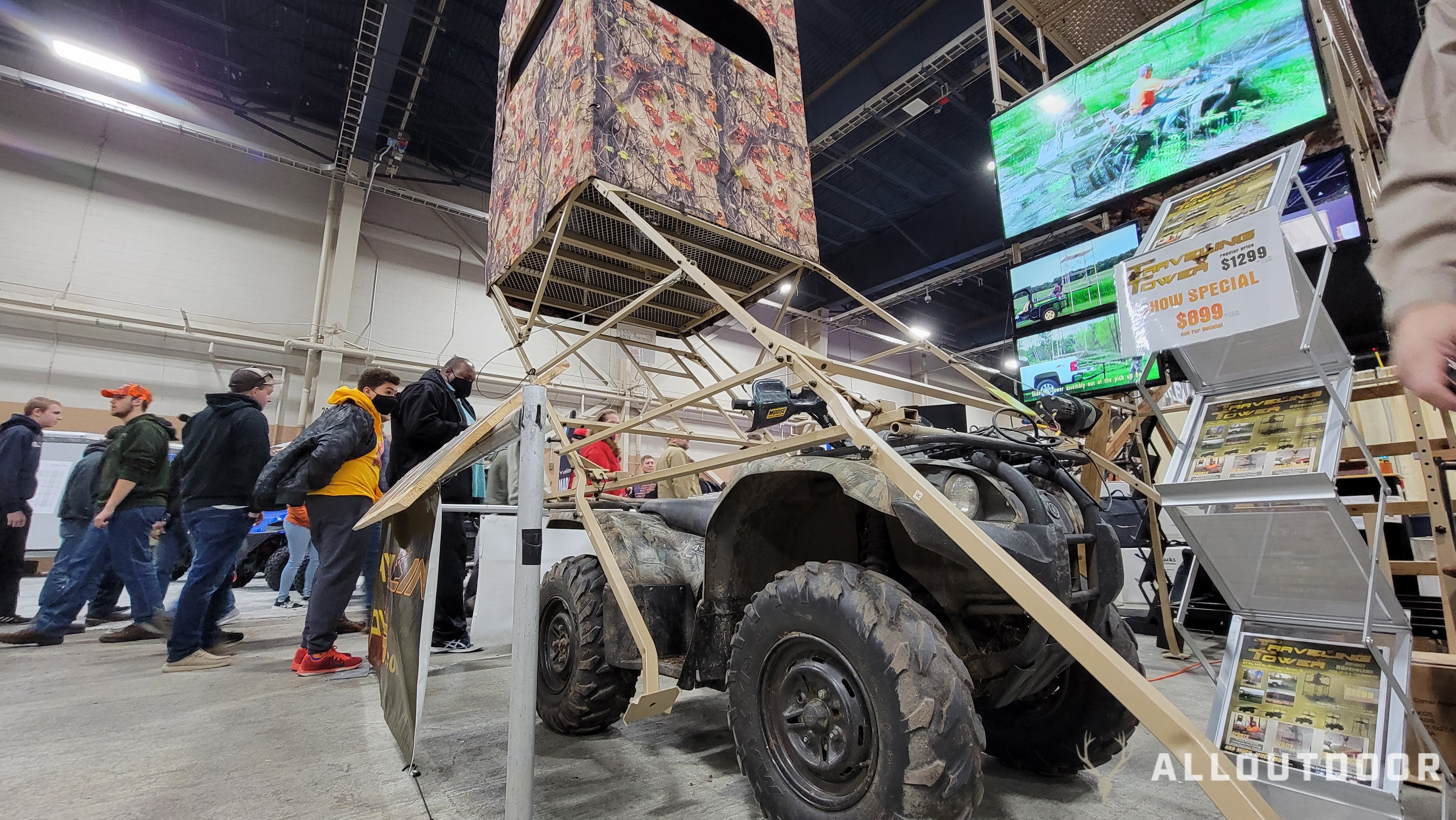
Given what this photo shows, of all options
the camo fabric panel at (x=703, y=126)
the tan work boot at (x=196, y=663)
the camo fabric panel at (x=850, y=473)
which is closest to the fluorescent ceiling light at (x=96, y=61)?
the tan work boot at (x=196, y=663)

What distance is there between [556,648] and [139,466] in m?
4.21

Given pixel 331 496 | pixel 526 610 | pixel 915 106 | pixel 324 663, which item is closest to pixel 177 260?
pixel 331 496

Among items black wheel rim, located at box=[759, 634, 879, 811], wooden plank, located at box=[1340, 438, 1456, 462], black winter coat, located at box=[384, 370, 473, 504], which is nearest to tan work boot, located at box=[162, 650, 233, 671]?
black winter coat, located at box=[384, 370, 473, 504]

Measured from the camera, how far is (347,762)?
7.58 ft

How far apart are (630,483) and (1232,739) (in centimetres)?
223

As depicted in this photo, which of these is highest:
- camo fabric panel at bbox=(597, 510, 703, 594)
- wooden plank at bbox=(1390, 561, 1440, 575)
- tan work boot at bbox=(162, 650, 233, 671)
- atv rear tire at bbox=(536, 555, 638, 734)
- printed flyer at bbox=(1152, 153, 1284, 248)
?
printed flyer at bbox=(1152, 153, 1284, 248)

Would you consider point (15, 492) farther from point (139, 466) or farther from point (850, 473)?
point (850, 473)

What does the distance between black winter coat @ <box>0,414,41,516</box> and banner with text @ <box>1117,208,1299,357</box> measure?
8022 mm

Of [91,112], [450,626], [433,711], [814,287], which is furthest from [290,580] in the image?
[814,287]

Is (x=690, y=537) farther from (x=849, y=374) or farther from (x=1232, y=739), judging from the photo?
(x=1232, y=739)

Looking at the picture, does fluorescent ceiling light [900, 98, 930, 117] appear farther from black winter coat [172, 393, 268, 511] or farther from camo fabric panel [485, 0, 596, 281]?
black winter coat [172, 393, 268, 511]

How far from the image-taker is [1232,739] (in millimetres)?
1800

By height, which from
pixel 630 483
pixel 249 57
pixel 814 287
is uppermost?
pixel 249 57

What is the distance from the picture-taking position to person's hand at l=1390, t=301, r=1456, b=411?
0.75m
